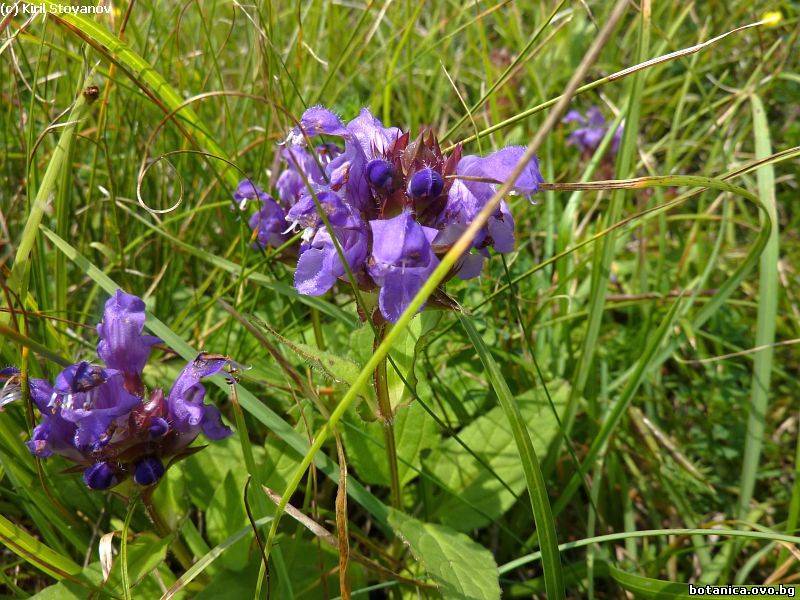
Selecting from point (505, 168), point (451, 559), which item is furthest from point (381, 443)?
point (505, 168)

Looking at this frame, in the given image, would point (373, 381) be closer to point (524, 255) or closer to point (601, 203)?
point (524, 255)

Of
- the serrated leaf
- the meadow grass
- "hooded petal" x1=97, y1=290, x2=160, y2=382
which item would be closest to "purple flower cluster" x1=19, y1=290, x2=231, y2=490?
"hooded petal" x1=97, y1=290, x2=160, y2=382

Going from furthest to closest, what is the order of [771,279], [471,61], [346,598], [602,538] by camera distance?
[471,61]
[771,279]
[602,538]
[346,598]

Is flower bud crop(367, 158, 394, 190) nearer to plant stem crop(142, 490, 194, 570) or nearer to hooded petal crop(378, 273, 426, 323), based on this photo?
hooded petal crop(378, 273, 426, 323)

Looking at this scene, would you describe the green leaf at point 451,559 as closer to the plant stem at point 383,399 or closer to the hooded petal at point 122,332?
the plant stem at point 383,399

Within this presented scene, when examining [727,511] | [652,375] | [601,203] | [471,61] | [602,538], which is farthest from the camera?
[471,61]

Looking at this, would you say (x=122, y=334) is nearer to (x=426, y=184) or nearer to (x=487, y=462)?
(x=426, y=184)

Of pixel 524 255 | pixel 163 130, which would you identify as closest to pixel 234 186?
pixel 163 130

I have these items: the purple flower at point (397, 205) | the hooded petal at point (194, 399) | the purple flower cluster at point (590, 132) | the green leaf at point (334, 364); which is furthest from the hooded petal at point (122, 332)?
the purple flower cluster at point (590, 132)
